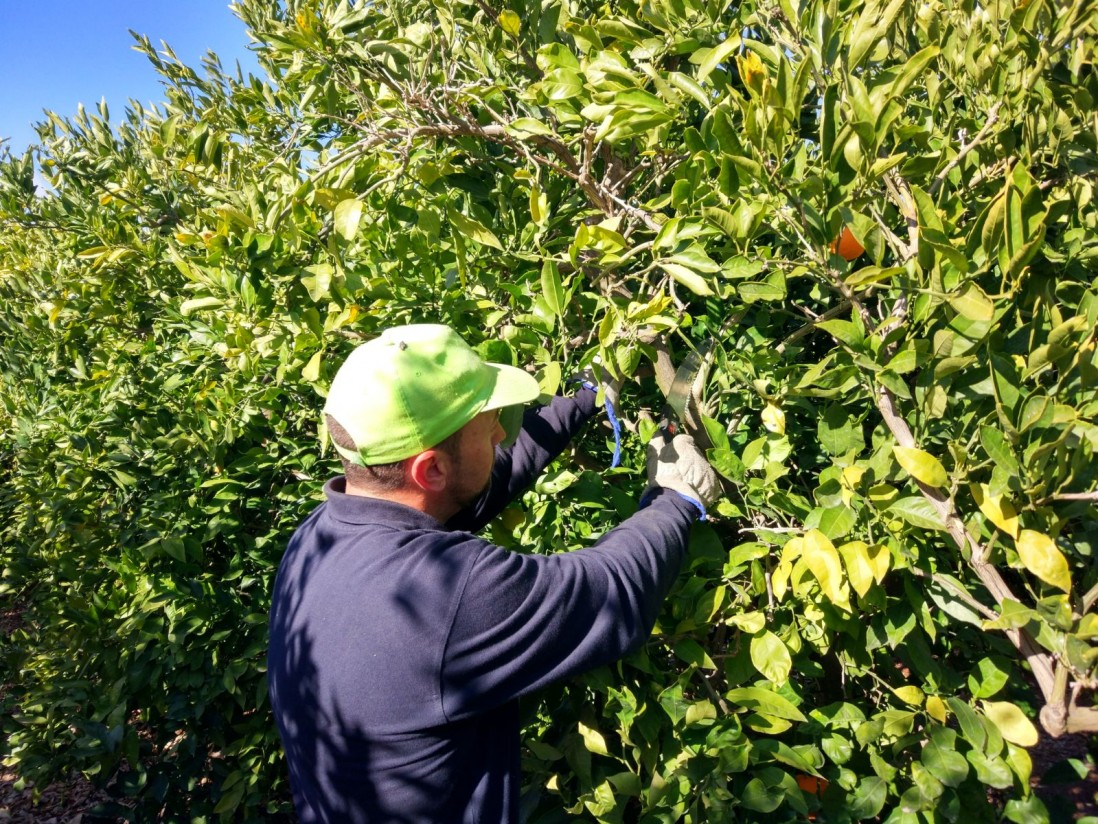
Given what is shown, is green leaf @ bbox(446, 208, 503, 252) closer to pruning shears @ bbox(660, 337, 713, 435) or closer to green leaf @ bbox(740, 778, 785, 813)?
pruning shears @ bbox(660, 337, 713, 435)

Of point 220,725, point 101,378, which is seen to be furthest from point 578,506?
point 101,378

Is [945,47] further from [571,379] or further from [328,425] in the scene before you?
[328,425]

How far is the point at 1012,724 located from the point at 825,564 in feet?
1.65

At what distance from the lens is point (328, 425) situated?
5.44ft

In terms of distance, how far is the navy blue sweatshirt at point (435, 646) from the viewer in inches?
54.2

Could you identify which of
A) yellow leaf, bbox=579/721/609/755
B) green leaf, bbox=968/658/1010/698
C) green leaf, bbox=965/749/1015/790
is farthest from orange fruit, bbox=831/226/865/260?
yellow leaf, bbox=579/721/609/755

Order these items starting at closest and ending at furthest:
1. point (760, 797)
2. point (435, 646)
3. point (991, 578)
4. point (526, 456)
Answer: point (991, 578)
point (435, 646)
point (760, 797)
point (526, 456)

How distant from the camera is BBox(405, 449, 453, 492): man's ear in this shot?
157 cm

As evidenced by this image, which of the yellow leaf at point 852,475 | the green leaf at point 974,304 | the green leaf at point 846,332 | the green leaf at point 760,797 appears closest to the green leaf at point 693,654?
the green leaf at point 760,797

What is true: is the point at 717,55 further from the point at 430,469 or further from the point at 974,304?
the point at 430,469

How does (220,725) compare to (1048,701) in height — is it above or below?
above

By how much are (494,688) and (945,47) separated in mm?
1491

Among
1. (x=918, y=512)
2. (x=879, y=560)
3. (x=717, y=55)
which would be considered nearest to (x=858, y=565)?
(x=879, y=560)

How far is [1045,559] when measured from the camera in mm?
1103
